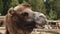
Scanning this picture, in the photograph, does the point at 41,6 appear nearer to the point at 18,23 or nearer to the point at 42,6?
the point at 42,6

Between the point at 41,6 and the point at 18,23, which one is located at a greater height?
the point at 18,23

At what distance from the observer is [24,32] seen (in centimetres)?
281

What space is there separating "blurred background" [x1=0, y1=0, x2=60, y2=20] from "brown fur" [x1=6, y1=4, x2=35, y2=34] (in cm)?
1035

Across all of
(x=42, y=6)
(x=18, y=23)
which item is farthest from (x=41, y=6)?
(x=18, y=23)

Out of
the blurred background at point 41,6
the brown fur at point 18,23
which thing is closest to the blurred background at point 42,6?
the blurred background at point 41,6

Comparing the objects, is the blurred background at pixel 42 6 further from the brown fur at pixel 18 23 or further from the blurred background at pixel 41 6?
the brown fur at pixel 18 23

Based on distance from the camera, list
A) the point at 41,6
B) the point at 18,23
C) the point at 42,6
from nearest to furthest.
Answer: the point at 18,23 → the point at 41,6 → the point at 42,6

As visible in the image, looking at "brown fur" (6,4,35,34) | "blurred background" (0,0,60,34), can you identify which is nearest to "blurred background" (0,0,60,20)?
"blurred background" (0,0,60,34)

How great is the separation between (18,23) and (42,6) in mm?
14140

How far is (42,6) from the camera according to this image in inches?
666

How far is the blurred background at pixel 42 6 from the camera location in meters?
14.5

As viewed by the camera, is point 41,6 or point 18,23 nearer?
point 18,23

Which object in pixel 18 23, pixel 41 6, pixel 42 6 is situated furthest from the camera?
pixel 42 6

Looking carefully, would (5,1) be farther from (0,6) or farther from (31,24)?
(31,24)
